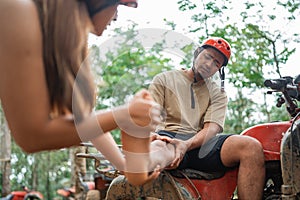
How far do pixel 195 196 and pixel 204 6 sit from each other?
394 cm

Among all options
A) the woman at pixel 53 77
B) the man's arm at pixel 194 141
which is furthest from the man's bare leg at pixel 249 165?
the woman at pixel 53 77

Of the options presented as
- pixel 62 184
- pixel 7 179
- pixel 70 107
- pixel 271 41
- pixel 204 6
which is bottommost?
pixel 62 184

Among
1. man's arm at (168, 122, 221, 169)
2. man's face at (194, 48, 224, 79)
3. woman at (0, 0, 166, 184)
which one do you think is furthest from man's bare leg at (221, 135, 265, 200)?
woman at (0, 0, 166, 184)

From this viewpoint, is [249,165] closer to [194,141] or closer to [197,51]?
[194,141]

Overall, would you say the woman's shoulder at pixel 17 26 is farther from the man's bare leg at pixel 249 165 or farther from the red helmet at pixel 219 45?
the red helmet at pixel 219 45

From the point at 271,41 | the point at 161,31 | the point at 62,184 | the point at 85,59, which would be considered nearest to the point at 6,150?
the point at 62,184

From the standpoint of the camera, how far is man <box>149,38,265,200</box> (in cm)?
304

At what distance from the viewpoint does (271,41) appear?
685 centimetres

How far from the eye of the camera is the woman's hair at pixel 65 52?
93 centimetres

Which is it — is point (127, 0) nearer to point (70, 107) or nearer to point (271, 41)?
point (70, 107)

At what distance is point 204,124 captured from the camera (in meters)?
3.50

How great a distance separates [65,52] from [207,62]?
2.62 m

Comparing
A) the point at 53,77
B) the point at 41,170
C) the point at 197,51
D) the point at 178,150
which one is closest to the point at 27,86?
the point at 53,77

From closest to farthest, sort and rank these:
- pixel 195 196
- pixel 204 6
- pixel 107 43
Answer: pixel 107 43
pixel 195 196
pixel 204 6
